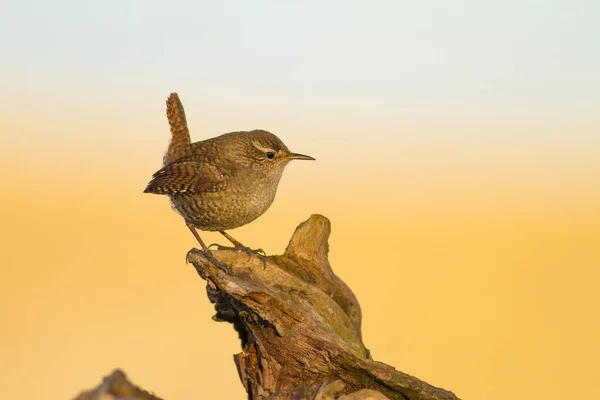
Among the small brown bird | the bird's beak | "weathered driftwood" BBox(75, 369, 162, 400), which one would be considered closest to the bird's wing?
the small brown bird

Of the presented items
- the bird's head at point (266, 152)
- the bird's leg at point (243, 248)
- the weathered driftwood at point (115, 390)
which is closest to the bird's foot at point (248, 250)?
the bird's leg at point (243, 248)

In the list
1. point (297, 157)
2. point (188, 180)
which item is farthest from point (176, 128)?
point (297, 157)

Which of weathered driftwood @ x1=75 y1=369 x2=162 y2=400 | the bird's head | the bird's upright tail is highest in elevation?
the bird's upright tail

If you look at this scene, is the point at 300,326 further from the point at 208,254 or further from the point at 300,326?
the point at 208,254

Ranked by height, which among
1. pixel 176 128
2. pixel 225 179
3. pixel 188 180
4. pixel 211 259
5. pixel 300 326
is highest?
pixel 176 128

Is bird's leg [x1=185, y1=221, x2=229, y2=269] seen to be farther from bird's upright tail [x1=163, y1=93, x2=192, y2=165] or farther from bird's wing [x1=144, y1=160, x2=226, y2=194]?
bird's upright tail [x1=163, y1=93, x2=192, y2=165]

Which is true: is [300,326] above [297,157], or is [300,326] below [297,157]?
below

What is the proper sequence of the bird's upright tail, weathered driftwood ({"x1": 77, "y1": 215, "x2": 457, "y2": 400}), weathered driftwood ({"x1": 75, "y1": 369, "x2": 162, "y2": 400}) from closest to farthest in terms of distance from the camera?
weathered driftwood ({"x1": 75, "y1": 369, "x2": 162, "y2": 400})
weathered driftwood ({"x1": 77, "y1": 215, "x2": 457, "y2": 400})
the bird's upright tail

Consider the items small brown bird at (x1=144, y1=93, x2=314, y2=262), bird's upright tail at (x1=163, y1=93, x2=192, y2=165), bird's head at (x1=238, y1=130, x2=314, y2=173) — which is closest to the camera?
small brown bird at (x1=144, y1=93, x2=314, y2=262)

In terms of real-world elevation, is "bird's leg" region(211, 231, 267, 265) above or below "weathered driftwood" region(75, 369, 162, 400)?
above
